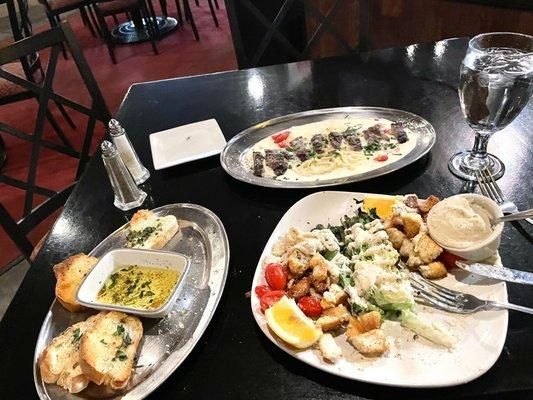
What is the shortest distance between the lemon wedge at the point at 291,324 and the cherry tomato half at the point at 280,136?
2.81ft

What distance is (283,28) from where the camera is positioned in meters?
3.91

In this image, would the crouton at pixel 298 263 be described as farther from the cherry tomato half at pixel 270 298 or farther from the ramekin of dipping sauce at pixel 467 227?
the ramekin of dipping sauce at pixel 467 227

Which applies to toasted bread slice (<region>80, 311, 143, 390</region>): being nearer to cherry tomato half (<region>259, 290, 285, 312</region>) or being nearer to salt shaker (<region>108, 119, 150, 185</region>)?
cherry tomato half (<region>259, 290, 285, 312</region>)

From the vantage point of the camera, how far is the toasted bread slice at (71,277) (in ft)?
3.68

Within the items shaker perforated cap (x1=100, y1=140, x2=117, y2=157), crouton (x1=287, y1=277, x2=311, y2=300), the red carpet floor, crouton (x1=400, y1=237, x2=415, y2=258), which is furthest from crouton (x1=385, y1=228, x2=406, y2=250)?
the red carpet floor

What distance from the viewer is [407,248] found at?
1.08 meters

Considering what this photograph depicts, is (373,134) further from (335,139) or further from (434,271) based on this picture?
(434,271)

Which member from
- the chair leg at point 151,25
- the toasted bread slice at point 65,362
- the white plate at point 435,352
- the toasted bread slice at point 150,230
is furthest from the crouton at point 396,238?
the chair leg at point 151,25

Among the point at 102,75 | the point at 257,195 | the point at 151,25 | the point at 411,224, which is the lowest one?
the point at 102,75

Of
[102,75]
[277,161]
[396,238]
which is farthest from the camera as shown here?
[102,75]

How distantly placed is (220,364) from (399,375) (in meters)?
0.40

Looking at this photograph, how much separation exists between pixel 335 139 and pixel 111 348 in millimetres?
1088

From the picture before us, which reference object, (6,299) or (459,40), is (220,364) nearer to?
(459,40)

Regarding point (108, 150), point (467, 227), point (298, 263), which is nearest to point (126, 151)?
point (108, 150)
